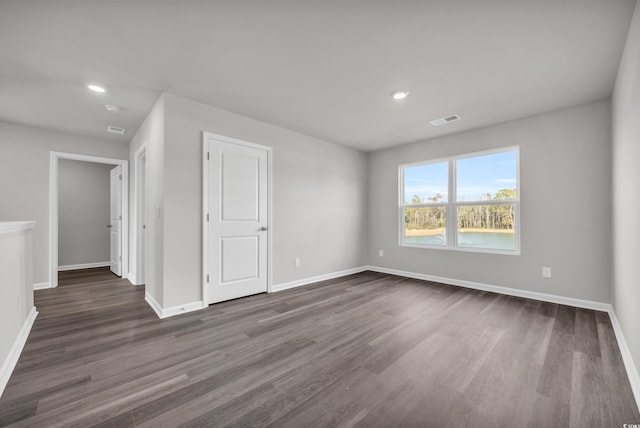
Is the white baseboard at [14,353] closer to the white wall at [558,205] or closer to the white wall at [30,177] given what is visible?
the white wall at [30,177]

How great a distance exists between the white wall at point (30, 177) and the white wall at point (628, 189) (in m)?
6.64

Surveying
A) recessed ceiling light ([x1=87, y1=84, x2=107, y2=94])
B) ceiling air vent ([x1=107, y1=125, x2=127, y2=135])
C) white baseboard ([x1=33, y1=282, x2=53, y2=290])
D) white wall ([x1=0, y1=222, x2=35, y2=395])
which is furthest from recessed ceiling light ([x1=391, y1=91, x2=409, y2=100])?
white baseboard ([x1=33, y1=282, x2=53, y2=290])

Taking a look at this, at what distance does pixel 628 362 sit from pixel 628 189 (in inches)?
50.4

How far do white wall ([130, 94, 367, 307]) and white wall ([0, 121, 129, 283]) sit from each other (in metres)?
1.12

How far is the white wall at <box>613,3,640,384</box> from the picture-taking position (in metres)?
1.80

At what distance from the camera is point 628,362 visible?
6.35 ft

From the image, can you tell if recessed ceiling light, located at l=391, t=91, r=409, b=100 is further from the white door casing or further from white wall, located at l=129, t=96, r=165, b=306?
the white door casing

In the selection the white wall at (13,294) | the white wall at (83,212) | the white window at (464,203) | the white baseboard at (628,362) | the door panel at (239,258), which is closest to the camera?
the white baseboard at (628,362)

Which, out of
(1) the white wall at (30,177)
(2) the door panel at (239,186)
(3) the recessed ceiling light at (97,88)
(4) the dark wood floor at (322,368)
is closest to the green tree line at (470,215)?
(4) the dark wood floor at (322,368)

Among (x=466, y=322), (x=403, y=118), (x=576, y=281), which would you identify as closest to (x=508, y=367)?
(x=466, y=322)

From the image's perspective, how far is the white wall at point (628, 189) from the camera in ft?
5.90

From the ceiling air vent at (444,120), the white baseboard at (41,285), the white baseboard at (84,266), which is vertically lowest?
the white baseboard at (84,266)

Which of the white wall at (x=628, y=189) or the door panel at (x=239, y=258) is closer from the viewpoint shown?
the white wall at (x=628, y=189)

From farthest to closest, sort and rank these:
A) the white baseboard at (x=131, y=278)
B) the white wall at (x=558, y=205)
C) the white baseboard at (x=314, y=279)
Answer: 1. the white baseboard at (x=131, y=278)
2. the white baseboard at (x=314, y=279)
3. the white wall at (x=558, y=205)
